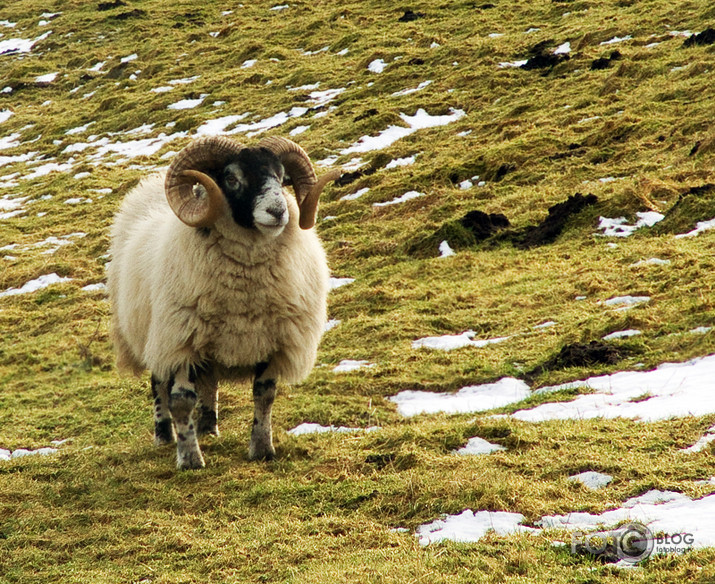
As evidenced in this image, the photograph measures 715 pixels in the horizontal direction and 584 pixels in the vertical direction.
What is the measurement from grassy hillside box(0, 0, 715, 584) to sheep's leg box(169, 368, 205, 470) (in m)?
0.26

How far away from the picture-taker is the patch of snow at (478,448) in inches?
288

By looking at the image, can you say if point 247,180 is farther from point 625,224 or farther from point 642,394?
point 625,224

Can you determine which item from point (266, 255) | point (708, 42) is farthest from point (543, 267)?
point (708, 42)

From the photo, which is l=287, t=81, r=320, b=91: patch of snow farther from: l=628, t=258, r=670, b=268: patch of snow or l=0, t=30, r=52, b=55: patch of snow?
l=0, t=30, r=52, b=55: patch of snow

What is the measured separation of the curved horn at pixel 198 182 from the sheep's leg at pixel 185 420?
1614mm

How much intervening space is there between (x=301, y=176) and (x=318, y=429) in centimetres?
286

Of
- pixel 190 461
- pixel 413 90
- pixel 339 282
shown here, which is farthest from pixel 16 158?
pixel 190 461

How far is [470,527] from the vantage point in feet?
18.4

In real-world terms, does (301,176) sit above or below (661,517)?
above

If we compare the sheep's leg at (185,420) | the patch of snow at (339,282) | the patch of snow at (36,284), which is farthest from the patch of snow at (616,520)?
the patch of snow at (36,284)

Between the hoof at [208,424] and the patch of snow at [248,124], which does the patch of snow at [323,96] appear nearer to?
the patch of snow at [248,124]

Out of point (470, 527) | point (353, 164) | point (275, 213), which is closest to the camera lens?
point (470, 527)

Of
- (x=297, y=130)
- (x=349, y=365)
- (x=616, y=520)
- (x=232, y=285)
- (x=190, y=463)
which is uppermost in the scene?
(x=232, y=285)

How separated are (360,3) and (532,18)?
12.8m
